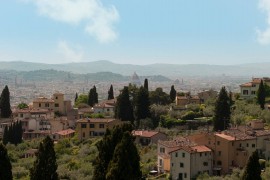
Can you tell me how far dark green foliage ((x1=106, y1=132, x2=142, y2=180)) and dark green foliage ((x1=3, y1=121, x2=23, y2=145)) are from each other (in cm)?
3527

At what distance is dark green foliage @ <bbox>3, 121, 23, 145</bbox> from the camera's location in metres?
67.9

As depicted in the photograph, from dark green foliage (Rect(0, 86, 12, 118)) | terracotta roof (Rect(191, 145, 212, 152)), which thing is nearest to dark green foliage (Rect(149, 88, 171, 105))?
dark green foliage (Rect(0, 86, 12, 118))

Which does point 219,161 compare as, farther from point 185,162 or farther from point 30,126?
point 30,126

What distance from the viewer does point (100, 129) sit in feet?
224

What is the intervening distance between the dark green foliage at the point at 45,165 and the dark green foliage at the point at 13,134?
3081cm

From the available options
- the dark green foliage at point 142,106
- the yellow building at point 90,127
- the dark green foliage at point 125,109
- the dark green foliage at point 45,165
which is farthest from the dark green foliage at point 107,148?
the dark green foliage at point 142,106

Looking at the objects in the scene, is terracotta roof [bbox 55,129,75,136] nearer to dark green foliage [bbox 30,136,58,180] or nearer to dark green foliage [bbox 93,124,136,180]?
dark green foliage [bbox 30,136,58,180]

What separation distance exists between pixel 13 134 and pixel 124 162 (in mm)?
36436

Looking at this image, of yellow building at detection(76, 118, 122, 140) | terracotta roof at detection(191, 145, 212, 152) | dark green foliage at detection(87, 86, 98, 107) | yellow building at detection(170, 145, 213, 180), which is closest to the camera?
yellow building at detection(170, 145, 213, 180)

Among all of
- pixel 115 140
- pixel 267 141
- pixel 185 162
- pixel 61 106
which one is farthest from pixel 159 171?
pixel 61 106

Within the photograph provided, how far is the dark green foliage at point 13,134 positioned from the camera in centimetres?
6794

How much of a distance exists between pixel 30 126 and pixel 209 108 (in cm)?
2619

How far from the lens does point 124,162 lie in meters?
34.9

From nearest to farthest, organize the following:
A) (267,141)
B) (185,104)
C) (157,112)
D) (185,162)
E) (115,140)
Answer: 1. (115,140)
2. (185,162)
3. (267,141)
4. (157,112)
5. (185,104)
